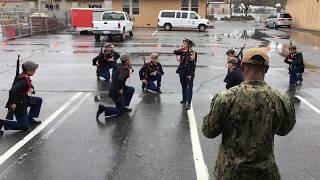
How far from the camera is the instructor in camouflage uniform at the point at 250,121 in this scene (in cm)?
292

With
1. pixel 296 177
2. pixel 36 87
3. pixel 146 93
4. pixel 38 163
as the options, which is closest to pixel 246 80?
pixel 296 177

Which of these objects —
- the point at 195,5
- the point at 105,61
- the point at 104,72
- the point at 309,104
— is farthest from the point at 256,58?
the point at 195,5

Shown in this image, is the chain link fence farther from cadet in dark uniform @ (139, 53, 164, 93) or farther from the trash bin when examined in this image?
cadet in dark uniform @ (139, 53, 164, 93)

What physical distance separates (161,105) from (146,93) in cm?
131

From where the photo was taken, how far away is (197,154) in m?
6.08

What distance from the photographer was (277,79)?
12805 millimetres

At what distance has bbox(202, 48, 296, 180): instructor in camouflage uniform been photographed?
2924 mm

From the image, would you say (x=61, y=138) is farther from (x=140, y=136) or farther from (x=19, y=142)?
(x=140, y=136)

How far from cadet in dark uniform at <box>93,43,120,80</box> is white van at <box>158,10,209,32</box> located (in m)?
26.8

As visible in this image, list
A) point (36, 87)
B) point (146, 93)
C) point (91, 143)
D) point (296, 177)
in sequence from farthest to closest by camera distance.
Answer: point (36, 87)
point (146, 93)
point (91, 143)
point (296, 177)

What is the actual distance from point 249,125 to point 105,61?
9.56 m

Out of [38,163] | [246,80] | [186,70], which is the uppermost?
[246,80]

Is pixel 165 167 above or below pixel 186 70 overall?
below

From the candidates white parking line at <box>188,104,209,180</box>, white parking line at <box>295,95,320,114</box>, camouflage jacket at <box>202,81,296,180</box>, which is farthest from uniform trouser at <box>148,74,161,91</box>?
camouflage jacket at <box>202,81,296,180</box>
